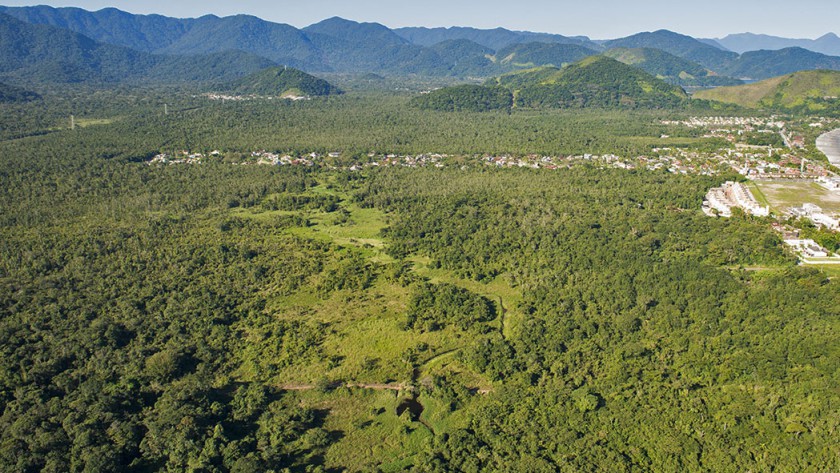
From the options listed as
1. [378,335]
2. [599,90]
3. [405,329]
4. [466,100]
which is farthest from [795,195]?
[599,90]

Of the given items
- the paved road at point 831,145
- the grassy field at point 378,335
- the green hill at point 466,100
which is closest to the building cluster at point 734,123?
the paved road at point 831,145

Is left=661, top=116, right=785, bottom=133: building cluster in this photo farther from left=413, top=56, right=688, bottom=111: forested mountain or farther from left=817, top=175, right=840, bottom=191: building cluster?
left=817, top=175, right=840, bottom=191: building cluster

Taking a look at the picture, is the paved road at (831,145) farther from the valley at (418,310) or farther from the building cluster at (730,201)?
the building cluster at (730,201)

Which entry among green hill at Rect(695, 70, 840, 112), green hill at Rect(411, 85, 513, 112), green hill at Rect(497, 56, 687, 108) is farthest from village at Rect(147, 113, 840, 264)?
green hill at Rect(411, 85, 513, 112)

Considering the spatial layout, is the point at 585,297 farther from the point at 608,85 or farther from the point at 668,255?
the point at 608,85

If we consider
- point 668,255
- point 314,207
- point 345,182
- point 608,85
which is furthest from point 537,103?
point 668,255

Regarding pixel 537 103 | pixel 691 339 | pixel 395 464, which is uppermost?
pixel 537 103

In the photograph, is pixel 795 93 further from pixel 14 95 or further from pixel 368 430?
pixel 14 95
